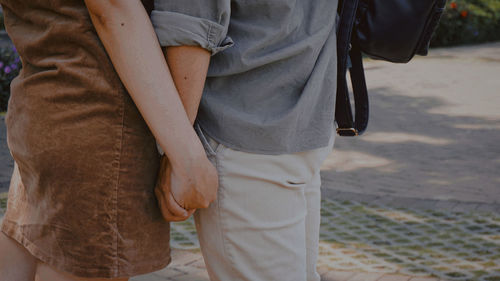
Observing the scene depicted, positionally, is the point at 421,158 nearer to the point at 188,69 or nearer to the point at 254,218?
the point at 254,218

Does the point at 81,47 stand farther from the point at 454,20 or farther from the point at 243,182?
the point at 454,20

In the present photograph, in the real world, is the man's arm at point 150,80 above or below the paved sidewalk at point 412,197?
above

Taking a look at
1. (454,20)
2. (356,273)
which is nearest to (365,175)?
(356,273)

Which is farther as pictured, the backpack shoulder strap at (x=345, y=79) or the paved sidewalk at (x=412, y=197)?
the paved sidewalk at (x=412, y=197)

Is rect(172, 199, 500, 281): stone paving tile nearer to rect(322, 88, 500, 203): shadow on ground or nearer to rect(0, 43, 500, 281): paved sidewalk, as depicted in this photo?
rect(0, 43, 500, 281): paved sidewalk

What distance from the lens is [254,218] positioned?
4.71ft

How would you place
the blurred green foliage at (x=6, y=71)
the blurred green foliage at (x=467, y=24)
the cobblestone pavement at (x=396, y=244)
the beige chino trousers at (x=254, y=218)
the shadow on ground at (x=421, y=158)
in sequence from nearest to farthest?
the beige chino trousers at (x=254, y=218) < the cobblestone pavement at (x=396, y=244) < the shadow on ground at (x=421, y=158) < the blurred green foliage at (x=6, y=71) < the blurred green foliage at (x=467, y=24)

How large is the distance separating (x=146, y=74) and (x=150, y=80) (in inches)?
0.6

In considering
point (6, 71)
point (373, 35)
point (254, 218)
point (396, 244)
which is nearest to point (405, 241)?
point (396, 244)

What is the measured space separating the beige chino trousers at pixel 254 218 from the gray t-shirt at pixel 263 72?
0.03 m

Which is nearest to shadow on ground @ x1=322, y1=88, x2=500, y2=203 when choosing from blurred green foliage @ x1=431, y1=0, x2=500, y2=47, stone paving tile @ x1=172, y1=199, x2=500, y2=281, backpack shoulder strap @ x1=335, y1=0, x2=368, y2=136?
stone paving tile @ x1=172, y1=199, x2=500, y2=281

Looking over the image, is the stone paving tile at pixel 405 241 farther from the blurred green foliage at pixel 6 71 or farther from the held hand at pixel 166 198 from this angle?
the blurred green foliage at pixel 6 71

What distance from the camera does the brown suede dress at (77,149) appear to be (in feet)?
4.38

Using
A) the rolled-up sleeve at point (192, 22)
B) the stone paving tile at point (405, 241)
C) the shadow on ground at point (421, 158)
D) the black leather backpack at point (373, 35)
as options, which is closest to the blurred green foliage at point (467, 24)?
the shadow on ground at point (421, 158)
